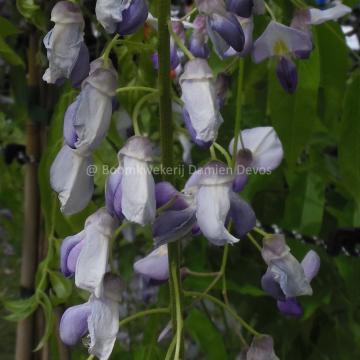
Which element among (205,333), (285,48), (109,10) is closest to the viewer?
(109,10)

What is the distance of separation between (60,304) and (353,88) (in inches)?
21.4

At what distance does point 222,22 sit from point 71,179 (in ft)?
0.57

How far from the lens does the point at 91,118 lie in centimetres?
60

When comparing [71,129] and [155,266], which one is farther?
[155,266]

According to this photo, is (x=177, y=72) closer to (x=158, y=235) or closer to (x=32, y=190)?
(x=158, y=235)

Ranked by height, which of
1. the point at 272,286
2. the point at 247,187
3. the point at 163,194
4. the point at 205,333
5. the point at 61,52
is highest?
the point at 61,52

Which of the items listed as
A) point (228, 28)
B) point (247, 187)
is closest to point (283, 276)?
point (228, 28)

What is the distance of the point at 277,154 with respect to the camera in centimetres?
79

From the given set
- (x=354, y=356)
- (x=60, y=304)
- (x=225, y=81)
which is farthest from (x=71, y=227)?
(x=354, y=356)

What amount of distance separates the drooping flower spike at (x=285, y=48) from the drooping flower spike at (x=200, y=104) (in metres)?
0.16

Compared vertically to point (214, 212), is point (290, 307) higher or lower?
lower

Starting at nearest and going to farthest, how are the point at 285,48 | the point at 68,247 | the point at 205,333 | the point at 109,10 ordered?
the point at 109,10, the point at 68,247, the point at 285,48, the point at 205,333

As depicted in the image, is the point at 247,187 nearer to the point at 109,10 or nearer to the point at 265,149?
the point at 265,149

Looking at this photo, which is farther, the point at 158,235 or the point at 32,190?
the point at 32,190
